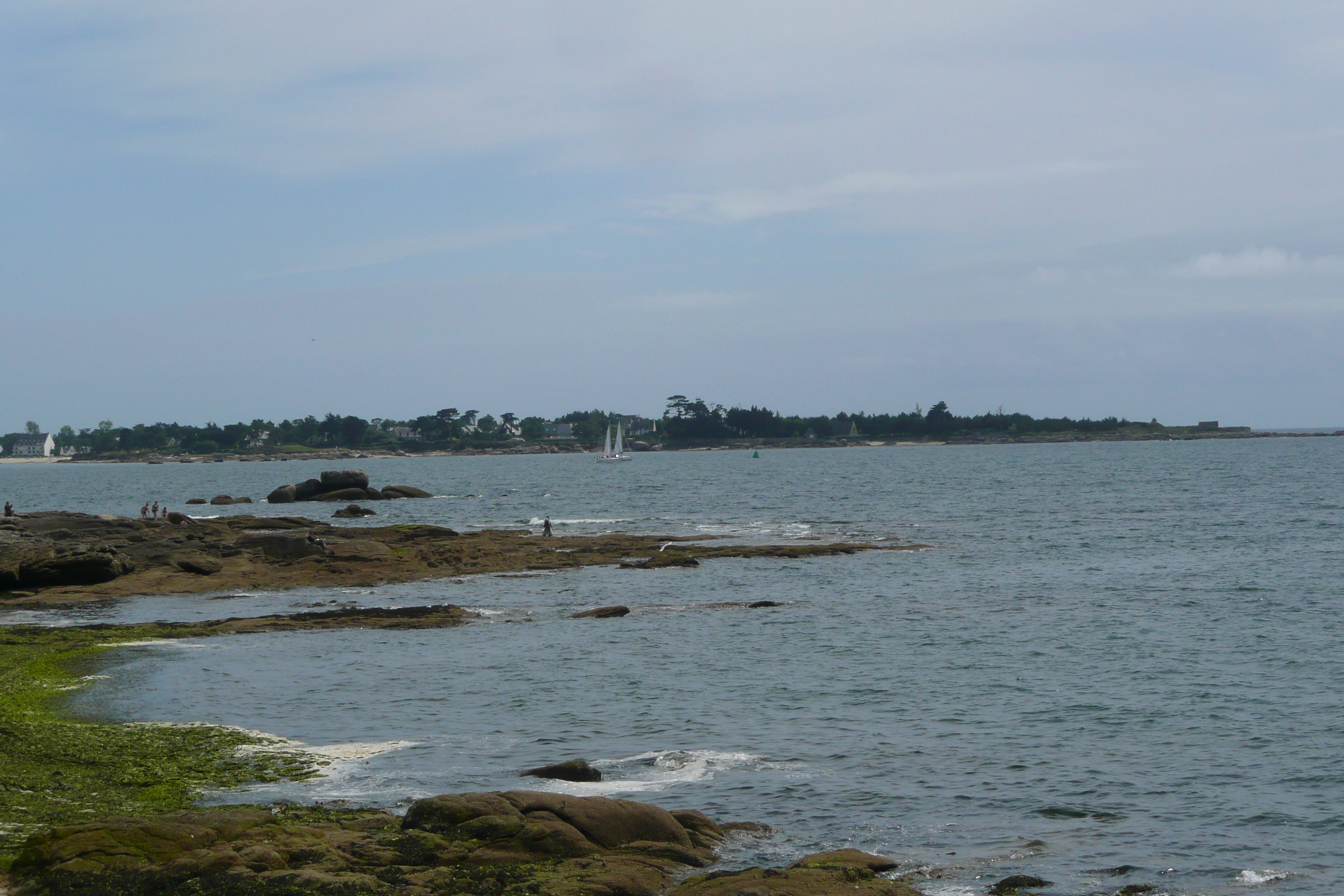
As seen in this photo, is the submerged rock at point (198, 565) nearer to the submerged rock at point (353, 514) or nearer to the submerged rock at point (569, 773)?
the submerged rock at point (569, 773)

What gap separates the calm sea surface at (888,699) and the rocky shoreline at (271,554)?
7.79 ft

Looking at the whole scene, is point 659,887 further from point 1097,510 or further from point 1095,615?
point 1097,510

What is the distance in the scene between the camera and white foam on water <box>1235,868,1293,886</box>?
13875 mm

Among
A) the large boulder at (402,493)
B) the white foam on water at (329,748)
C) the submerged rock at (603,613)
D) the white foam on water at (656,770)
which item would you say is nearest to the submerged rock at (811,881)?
the white foam on water at (656,770)

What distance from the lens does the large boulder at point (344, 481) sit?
10856cm

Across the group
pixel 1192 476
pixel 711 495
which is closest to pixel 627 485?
pixel 711 495

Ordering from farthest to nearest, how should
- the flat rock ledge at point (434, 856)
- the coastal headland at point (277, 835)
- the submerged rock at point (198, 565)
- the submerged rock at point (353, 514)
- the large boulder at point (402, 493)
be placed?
the large boulder at point (402, 493) < the submerged rock at point (353, 514) < the submerged rock at point (198, 565) < the coastal headland at point (277, 835) < the flat rock ledge at point (434, 856)

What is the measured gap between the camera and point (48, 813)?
49.3 ft

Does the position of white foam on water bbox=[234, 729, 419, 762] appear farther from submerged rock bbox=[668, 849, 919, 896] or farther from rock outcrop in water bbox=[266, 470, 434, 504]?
rock outcrop in water bbox=[266, 470, 434, 504]

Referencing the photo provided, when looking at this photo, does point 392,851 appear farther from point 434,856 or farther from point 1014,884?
point 1014,884

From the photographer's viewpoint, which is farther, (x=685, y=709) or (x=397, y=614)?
(x=397, y=614)

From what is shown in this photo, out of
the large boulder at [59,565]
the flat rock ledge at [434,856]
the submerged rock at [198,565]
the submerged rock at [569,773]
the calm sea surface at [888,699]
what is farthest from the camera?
the submerged rock at [198,565]

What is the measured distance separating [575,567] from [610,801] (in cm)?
3514

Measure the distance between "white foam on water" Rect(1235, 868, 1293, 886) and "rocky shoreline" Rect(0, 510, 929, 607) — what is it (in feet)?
117
